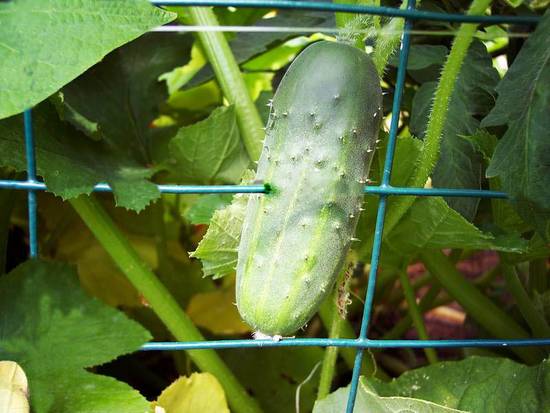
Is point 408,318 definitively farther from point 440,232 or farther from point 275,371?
point 440,232

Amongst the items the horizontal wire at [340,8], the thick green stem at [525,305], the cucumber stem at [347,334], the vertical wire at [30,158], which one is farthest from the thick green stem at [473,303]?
the vertical wire at [30,158]

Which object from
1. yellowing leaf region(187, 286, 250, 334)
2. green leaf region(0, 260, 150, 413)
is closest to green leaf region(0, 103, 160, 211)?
green leaf region(0, 260, 150, 413)

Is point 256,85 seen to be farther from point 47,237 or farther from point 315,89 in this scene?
point 315,89

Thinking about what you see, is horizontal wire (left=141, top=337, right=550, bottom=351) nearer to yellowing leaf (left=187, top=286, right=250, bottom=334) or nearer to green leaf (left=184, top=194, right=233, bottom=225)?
green leaf (left=184, top=194, right=233, bottom=225)

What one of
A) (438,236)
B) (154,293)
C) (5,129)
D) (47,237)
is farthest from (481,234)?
(47,237)

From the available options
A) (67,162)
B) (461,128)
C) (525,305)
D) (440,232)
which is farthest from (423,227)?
(67,162)
